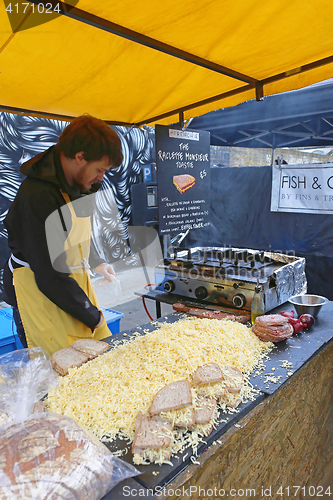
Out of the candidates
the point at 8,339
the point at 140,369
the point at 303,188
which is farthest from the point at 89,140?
the point at 303,188

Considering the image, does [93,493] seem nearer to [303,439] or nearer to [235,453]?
[235,453]

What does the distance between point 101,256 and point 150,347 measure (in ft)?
21.8

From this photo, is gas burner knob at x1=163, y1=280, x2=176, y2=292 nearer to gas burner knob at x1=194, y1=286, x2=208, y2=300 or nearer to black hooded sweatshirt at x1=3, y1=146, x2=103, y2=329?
gas burner knob at x1=194, y1=286, x2=208, y2=300

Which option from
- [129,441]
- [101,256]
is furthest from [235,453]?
[101,256]

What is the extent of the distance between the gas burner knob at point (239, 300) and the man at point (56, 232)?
1.13m

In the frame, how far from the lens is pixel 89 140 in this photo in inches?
78.6

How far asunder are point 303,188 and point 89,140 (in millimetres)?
4865

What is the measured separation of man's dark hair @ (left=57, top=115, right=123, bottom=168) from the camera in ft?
6.58

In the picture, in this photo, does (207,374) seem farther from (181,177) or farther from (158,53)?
(181,177)

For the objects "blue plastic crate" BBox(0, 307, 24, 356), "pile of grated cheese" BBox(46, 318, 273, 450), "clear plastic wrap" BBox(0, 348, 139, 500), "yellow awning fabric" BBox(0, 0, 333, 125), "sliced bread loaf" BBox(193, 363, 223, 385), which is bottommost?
"blue plastic crate" BBox(0, 307, 24, 356)

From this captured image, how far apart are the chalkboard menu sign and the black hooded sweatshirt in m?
1.69

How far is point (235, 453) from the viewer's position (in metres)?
1.39

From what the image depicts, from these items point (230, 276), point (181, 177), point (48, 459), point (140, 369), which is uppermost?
point (181, 177)

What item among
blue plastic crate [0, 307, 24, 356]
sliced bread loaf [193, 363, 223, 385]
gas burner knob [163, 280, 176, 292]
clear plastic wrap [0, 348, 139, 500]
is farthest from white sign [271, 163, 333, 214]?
clear plastic wrap [0, 348, 139, 500]
